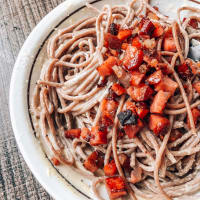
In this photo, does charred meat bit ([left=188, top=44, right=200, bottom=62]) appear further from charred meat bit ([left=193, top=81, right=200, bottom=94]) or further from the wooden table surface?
the wooden table surface

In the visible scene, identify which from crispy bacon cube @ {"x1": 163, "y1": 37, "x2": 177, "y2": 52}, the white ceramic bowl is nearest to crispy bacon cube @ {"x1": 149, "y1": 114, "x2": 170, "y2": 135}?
crispy bacon cube @ {"x1": 163, "y1": 37, "x2": 177, "y2": 52}

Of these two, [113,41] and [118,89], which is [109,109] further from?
[113,41]

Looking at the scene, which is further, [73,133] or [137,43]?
[73,133]

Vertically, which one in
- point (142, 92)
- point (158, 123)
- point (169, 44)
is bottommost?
point (158, 123)

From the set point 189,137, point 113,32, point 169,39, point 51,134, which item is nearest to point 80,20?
point 113,32

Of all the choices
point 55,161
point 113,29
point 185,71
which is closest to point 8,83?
point 55,161
